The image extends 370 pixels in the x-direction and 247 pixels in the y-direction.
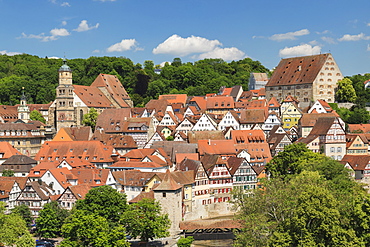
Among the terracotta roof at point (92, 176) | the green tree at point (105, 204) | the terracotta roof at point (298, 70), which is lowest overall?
the green tree at point (105, 204)

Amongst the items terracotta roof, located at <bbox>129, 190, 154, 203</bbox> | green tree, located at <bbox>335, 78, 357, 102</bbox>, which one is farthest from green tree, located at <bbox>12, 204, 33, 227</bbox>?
green tree, located at <bbox>335, 78, 357, 102</bbox>

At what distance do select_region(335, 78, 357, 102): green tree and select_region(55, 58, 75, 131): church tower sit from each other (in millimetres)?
47082

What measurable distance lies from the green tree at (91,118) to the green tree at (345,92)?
4296 cm

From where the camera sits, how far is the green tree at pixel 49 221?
192 ft

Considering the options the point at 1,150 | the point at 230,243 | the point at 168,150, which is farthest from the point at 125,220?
the point at 1,150

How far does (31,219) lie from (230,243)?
2138cm

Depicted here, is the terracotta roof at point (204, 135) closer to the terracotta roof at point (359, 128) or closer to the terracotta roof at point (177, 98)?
the terracotta roof at point (359, 128)

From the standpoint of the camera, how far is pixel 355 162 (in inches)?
3078

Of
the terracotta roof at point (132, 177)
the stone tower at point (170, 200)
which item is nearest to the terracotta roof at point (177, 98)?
the terracotta roof at point (132, 177)

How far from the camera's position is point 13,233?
52500 mm

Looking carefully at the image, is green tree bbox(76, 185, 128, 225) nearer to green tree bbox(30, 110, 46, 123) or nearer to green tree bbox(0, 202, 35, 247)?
green tree bbox(0, 202, 35, 247)

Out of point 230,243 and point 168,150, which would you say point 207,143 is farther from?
point 230,243

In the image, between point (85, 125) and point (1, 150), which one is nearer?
point (1, 150)

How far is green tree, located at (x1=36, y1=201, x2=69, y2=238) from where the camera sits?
5853 centimetres
